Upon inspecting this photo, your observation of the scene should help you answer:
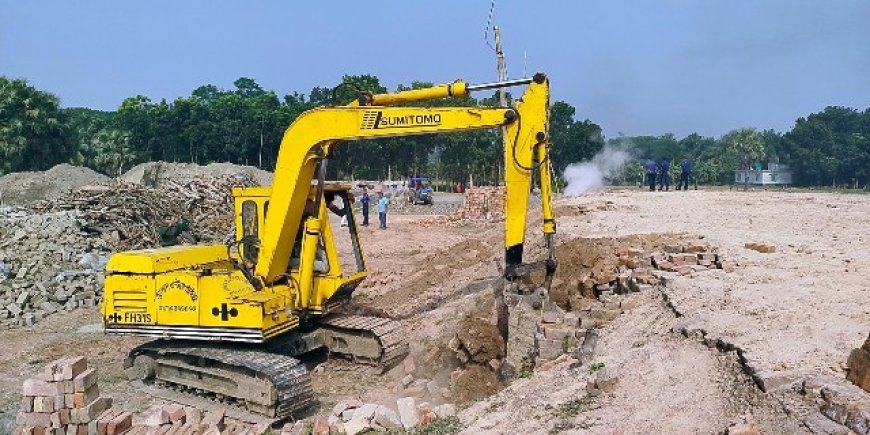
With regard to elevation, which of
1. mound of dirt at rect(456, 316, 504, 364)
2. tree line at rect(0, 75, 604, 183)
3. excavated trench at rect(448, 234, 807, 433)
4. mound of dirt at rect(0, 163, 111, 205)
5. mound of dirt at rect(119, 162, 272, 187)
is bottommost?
mound of dirt at rect(456, 316, 504, 364)

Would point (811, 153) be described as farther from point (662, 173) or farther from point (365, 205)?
point (365, 205)

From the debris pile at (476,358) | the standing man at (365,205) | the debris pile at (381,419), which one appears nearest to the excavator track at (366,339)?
the debris pile at (476,358)

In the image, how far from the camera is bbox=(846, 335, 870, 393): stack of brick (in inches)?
176

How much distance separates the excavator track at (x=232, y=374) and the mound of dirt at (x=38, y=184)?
20.5 meters

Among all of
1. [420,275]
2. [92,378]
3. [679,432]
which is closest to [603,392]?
[679,432]

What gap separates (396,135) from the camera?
826 cm

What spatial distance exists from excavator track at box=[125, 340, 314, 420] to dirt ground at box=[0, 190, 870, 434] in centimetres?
42

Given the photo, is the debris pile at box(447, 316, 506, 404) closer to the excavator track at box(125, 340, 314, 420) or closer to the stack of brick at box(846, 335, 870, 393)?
the excavator track at box(125, 340, 314, 420)

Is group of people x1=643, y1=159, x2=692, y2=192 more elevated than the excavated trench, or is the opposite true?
group of people x1=643, y1=159, x2=692, y2=192

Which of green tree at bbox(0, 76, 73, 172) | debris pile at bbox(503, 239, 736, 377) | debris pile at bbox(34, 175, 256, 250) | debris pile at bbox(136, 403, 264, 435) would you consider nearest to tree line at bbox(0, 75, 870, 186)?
green tree at bbox(0, 76, 73, 172)

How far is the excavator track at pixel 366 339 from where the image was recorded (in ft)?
30.7

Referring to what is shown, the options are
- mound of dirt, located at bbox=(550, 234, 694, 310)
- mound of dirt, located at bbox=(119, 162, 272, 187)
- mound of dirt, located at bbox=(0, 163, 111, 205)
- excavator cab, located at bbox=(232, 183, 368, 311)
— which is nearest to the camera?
excavator cab, located at bbox=(232, 183, 368, 311)

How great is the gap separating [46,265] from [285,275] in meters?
9.90

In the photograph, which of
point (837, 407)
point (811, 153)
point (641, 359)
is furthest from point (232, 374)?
point (811, 153)
